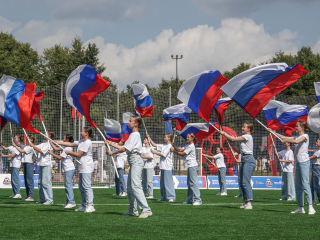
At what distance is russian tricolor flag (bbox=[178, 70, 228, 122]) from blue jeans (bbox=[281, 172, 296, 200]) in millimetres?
5080

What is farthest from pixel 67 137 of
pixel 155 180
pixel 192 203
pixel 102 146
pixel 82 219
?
pixel 102 146

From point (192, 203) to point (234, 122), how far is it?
1647cm

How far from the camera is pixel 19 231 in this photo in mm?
6273

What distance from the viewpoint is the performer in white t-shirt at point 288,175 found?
1374 cm

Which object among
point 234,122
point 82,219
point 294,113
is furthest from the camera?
point 234,122

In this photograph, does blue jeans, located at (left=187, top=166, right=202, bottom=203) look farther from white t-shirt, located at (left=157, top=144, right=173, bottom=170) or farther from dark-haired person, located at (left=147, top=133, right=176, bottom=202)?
white t-shirt, located at (left=157, top=144, right=173, bottom=170)

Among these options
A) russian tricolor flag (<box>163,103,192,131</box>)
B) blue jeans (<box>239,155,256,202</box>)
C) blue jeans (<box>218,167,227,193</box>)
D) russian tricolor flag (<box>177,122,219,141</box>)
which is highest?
russian tricolor flag (<box>163,103,192,131</box>)

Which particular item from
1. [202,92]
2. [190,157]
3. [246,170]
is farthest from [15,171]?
[246,170]

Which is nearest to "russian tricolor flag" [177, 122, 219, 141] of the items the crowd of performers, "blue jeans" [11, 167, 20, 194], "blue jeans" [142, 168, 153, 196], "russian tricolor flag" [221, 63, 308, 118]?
the crowd of performers

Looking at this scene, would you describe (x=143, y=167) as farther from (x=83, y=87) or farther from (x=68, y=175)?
(x=83, y=87)

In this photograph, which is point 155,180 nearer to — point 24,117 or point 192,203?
point 192,203

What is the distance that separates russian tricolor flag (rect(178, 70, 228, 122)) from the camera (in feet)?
34.7

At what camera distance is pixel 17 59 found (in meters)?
37.4

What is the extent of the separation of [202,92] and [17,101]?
192 inches
